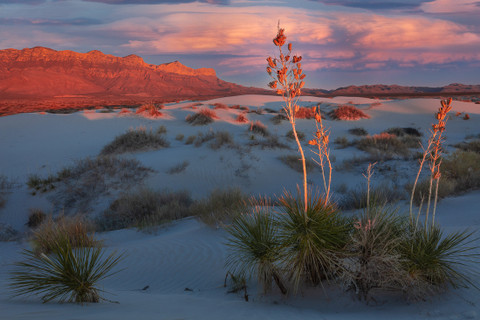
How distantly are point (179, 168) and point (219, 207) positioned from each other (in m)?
4.56

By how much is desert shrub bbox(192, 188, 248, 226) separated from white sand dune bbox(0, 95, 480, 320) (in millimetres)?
241

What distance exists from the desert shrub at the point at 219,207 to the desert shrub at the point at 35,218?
4.00 metres

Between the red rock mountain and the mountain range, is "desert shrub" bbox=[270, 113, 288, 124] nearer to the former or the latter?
the mountain range

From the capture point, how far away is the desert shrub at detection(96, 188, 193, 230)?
25.0 ft

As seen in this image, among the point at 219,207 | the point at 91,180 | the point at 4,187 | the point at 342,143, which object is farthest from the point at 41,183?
the point at 342,143

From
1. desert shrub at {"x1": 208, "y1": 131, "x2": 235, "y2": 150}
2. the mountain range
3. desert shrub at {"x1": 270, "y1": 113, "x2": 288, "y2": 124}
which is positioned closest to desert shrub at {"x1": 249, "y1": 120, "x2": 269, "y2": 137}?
desert shrub at {"x1": 208, "y1": 131, "x2": 235, "y2": 150}

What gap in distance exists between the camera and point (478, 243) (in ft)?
13.9

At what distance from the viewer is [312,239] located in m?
3.04

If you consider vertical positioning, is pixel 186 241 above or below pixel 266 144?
below

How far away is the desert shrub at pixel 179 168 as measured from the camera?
10852 millimetres

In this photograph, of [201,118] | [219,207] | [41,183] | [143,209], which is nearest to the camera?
[219,207]

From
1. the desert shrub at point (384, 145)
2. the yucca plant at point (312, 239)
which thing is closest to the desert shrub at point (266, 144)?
the desert shrub at point (384, 145)

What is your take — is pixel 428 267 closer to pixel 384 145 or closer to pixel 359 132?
pixel 384 145

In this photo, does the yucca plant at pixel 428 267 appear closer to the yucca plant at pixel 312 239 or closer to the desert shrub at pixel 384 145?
the yucca plant at pixel 312 239
